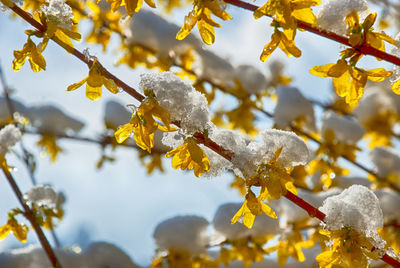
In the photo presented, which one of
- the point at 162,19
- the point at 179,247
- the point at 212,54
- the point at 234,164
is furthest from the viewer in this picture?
the point at 212,54

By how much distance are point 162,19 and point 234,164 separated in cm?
124

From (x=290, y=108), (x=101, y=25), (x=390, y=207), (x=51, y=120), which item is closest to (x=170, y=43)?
(x=101, y=25)

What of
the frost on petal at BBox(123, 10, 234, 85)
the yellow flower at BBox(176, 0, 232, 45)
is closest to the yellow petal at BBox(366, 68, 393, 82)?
the yellow flower at BBox(176, 0, 232, 45)

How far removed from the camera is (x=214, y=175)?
0.81 metres

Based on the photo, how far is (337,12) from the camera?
77cm

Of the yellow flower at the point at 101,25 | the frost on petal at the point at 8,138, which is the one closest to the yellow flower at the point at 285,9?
the frost on petal at the point at 8,138

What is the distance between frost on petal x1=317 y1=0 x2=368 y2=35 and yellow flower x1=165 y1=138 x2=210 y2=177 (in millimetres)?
321

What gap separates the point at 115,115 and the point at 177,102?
128 centimetres

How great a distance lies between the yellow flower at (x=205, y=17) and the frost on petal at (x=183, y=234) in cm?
79

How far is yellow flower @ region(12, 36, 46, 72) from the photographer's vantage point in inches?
31.0

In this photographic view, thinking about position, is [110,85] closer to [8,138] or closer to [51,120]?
[8,138]

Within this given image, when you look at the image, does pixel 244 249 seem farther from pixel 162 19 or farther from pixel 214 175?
pixel 162 19

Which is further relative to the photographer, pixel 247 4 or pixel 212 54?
pixel 212 54

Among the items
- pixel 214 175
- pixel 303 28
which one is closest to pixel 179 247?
pixel 214 175
